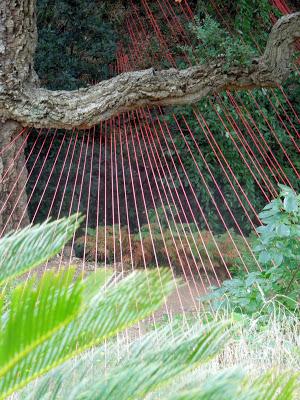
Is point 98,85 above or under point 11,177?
above

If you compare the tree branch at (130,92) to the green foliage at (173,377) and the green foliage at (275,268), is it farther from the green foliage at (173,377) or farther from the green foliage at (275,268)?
the green foliage at (173,377)

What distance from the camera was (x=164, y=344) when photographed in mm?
1240

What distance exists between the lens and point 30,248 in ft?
4.31

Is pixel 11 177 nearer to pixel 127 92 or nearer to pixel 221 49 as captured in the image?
pixel 127 92

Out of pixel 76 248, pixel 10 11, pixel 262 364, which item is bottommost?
pixel 262 364

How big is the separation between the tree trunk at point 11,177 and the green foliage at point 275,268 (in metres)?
1.60

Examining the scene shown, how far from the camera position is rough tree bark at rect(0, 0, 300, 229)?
12.3 feet

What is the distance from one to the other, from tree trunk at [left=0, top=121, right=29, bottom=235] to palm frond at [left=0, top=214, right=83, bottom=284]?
8.55ft

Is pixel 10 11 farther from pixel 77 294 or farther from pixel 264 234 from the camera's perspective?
pixel 77 294

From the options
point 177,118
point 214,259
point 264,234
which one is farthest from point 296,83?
point 264,234

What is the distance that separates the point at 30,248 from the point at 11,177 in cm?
284

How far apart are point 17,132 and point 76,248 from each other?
126 cm

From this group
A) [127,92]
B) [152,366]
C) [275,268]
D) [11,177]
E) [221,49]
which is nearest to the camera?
[152,366]

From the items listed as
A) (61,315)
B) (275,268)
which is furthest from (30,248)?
(275,268)
